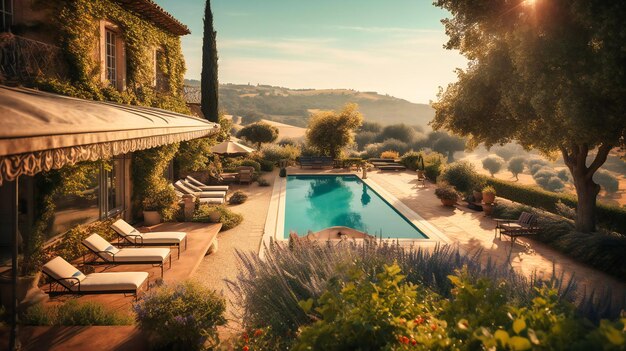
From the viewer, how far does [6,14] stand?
9000mm

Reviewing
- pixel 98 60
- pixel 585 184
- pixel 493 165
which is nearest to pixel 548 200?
pixel 585 184

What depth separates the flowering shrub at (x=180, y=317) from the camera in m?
4.91

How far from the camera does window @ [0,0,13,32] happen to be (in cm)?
888

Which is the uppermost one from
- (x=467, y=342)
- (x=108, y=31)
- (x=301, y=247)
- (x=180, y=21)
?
(x=180, y=21)

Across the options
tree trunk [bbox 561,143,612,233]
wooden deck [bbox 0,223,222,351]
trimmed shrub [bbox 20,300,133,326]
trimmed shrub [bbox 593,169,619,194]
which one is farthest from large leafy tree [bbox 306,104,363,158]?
trimmed shrub [bbox 593,169,619,194]

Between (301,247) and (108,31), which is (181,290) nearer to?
(301,247)

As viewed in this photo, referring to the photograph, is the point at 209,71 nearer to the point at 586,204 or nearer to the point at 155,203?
the point at 155,203

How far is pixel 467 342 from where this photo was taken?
2209mm

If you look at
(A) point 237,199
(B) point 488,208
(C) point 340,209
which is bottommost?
(C) point 340,209

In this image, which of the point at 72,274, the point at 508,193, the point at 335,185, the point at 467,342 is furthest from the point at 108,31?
the point at 508,193

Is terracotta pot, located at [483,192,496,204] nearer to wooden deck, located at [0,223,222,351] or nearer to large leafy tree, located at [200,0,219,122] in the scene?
wooden deck, located at [0,223,222,351]

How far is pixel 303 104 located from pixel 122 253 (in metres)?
142

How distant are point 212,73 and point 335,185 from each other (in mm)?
11773

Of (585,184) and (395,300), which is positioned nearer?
(395,300)
